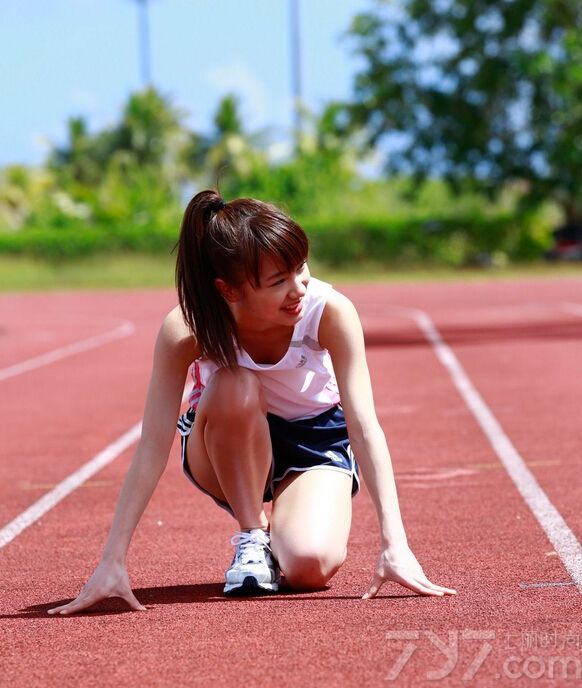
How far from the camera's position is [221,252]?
4.64 metres

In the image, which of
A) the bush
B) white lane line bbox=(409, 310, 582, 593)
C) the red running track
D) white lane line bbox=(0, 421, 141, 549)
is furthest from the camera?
the bush

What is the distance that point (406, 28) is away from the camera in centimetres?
4678

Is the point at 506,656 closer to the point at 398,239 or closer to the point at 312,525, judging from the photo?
the point at 312,525

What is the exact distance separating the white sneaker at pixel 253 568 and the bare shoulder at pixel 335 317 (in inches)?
30.9

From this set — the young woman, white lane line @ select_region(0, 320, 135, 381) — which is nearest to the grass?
white lane line @ select_region(0, 320, 135, 381)

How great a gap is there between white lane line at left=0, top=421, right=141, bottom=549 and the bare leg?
5.27 ft

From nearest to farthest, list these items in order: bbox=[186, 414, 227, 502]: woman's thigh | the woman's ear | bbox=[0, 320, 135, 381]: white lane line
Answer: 1. the woman's ear
2. bbox=[186, 414, 227, 502]: woman's thigh
3. bbox=[0, 320, 135, 381]: white lane line

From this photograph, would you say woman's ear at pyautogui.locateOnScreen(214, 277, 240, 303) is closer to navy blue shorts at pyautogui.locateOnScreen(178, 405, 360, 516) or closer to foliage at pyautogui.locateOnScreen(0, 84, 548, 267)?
navy blue shorts at pyautogui.locateOnScreen(178, 405, 360, 516)

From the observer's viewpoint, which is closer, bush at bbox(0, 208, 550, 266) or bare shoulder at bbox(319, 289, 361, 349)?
bare shoulder at bbox(319, 289, 361, 349)

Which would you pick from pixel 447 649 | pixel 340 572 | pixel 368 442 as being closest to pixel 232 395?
pixel 368 442

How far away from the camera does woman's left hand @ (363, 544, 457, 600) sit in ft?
15.0

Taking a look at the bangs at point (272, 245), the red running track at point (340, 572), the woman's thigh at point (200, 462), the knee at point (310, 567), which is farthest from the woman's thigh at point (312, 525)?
the bangs at point (272, 245)

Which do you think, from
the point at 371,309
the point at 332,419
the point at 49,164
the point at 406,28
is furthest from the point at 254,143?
the point at 332,419

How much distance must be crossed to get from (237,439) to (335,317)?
56cm
